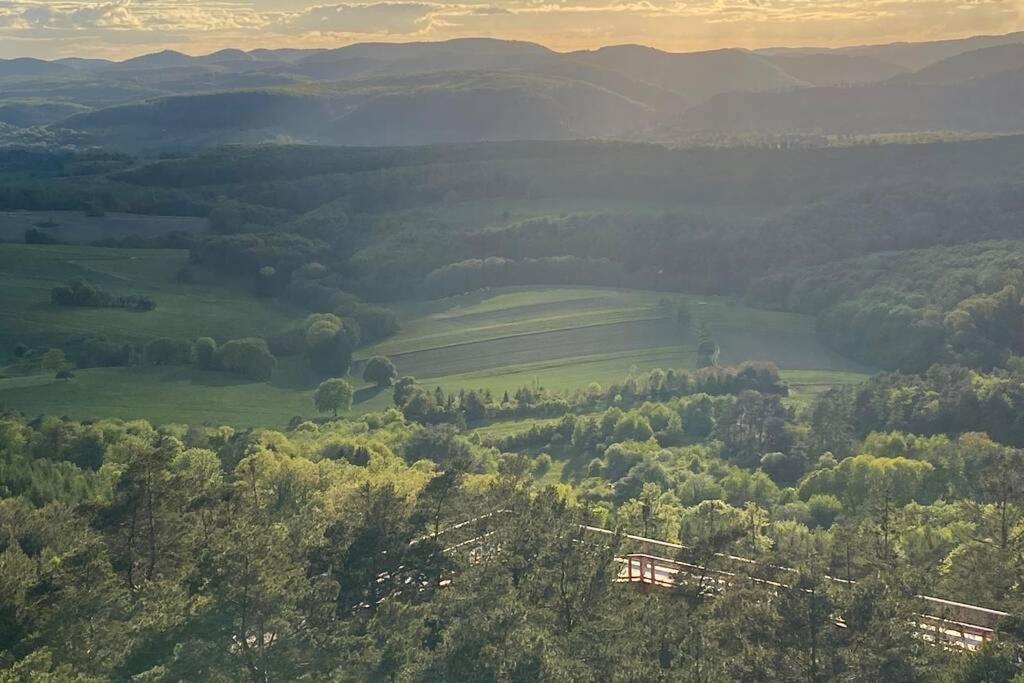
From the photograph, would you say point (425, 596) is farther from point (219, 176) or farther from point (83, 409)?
point (219, 176)

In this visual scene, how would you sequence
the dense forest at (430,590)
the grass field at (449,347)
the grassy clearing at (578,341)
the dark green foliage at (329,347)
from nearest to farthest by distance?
the dense forest at (430,590)
the grass field at (449,347)
the grassy clearing at (578,341)
the dark green foliage at (329,347)

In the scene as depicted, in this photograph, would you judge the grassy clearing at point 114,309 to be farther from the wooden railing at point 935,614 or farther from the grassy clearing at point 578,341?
the wooden railing at point 935,614

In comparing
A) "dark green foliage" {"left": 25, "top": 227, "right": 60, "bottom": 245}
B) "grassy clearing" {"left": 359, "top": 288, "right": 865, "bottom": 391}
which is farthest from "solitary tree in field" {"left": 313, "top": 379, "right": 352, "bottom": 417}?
"dark green foliage" {"left": 25, "top": 227, "right": 60, "bottom": 245}

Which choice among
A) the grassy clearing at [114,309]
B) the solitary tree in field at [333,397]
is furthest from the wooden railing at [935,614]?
the grassy clearing at [114,309]

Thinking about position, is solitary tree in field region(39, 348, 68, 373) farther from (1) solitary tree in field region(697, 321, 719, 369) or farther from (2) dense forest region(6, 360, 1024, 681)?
(1) solitary tree in field region(697, 321, 719, 369)

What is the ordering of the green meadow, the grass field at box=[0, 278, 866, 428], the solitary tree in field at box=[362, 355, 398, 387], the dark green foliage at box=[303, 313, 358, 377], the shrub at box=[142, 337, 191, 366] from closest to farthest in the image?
the grass field at box=[0, 278, 866, 428] < the green meadow < the solitary tree in field at box=[362, 355, 398, 387] < the shrub at box=[142, 337, 191, 366] < the dark green foliage at box=[303, 313, 358, 377]

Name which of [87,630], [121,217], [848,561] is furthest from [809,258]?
[87,630]

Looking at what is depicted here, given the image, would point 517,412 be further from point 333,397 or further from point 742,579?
point 742,579

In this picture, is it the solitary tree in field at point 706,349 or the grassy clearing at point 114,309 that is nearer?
the solitary tree in field at point 706,349
